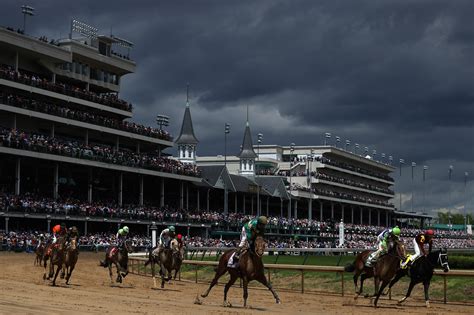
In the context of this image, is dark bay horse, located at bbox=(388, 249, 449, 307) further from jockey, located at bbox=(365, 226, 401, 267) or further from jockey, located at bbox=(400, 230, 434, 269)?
jockey, located at bbox=(365, 226, 401, 267)

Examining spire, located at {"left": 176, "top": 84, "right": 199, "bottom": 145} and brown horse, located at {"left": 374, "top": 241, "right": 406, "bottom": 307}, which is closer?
brown horse, located at {"left": 374, "top": 241, "right": 406, "bottom": 307}

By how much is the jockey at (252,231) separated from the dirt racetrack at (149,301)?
1.44 m

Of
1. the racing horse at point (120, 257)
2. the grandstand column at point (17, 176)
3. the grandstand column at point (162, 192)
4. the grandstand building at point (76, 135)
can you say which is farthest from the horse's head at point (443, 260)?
the grandstand column at point (162, 192)

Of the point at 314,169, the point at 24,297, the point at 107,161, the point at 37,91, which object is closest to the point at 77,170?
the point at 107,161

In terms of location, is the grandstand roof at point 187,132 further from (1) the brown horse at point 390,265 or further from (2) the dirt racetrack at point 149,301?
(1) the brown horse at point 390,265

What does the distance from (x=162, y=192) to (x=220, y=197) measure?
15.5 meters

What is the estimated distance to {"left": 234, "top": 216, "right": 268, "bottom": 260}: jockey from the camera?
57.3 feet

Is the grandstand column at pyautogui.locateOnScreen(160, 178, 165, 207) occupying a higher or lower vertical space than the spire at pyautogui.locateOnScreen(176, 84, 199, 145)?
lower

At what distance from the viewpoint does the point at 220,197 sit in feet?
278

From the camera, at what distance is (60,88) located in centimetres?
6025

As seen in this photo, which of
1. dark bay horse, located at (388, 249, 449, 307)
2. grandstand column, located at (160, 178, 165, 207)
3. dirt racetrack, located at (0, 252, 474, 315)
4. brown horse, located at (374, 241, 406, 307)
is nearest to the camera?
dirt racetrack, located at (0, 252, 474, 315)

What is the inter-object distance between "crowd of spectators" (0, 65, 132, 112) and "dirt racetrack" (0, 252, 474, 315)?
28835mm

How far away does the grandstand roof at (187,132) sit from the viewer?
94.1 metres

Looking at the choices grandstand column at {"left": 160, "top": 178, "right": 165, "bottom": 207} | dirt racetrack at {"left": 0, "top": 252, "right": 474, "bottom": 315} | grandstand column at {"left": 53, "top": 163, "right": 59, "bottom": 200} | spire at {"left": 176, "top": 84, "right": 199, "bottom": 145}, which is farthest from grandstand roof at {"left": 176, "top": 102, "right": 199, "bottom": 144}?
dirt racetrack at {"left": 0, "top": 252, "right": 474, "bottom": 315}
